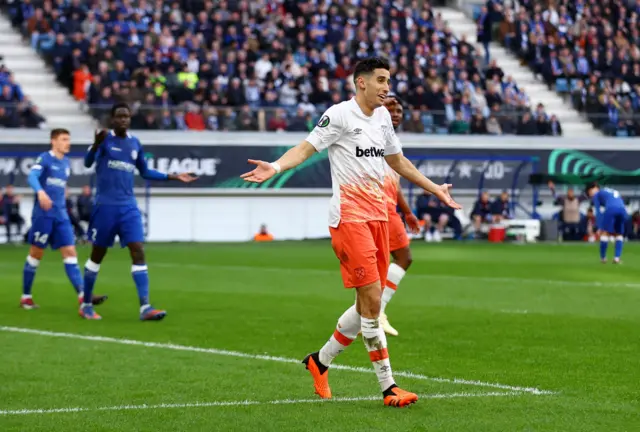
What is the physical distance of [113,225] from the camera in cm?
1405

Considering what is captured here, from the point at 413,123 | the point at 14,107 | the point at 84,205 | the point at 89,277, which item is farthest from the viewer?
the point at 413,123

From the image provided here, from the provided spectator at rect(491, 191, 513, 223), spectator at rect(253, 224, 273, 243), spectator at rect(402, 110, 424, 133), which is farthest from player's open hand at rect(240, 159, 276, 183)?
spectator at rect(491, 191, 513, 223)

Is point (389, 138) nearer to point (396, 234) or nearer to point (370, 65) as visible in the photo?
point (370, 65)

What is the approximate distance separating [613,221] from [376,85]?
20.0m

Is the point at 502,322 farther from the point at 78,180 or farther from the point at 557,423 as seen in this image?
the point at 78,180

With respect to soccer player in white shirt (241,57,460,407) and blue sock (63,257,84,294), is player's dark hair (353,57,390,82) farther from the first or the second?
blue sock (63,257,84,294)

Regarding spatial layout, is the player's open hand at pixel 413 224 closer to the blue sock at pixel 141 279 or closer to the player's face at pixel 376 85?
the blue sock at pixel 141 279

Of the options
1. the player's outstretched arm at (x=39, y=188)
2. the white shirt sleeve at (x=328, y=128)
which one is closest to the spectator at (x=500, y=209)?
the player's outstretched arm at (x=39, y=188)

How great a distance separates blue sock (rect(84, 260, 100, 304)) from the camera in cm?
1439

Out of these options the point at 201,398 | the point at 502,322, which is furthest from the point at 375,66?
the point at 502,322

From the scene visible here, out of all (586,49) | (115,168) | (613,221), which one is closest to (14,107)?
(613,221)

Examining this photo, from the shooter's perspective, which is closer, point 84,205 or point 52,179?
point 52,179

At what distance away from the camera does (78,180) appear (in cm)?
3831

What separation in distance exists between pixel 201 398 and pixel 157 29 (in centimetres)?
3279
